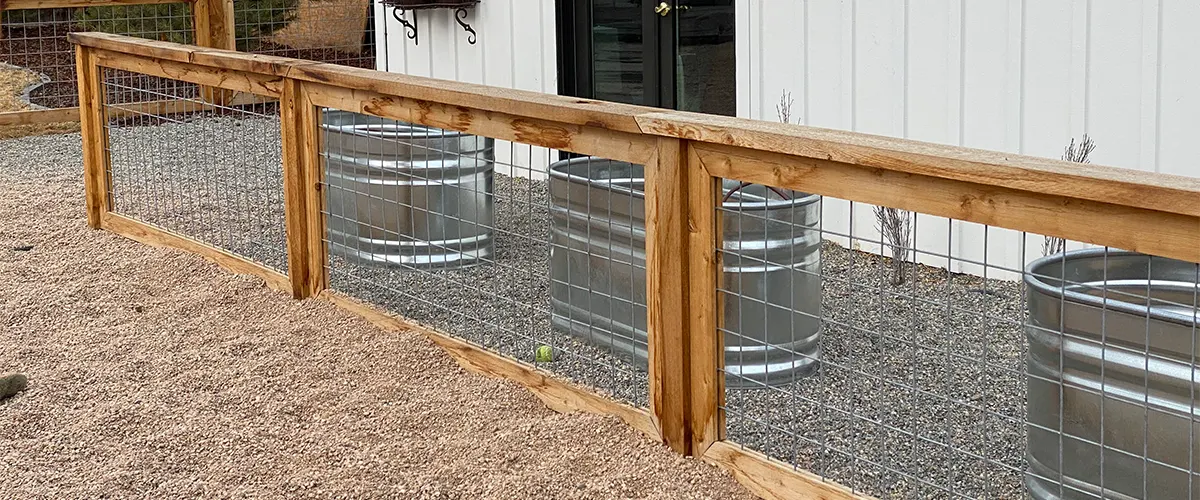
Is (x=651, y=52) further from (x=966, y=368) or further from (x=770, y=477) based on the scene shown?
(x=770, y=477)

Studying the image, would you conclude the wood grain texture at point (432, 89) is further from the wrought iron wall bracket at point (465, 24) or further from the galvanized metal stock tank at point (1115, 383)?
the wrought iron wall bracket at point (465, 24)

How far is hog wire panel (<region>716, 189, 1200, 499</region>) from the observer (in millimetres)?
2584

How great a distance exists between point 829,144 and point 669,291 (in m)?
0.69

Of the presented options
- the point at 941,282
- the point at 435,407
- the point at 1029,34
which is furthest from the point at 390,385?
the point at 1029,34

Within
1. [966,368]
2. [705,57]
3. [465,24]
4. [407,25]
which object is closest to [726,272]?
[966,368]

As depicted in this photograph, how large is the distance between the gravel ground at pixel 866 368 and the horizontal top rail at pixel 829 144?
0.97ft

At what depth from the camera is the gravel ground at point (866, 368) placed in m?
3.24

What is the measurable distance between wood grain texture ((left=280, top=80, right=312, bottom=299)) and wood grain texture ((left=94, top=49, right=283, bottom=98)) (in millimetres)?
89

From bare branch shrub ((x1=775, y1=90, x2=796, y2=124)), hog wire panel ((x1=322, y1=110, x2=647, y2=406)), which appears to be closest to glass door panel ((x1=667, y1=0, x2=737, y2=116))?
bare branch shrub ((x1=775, y1=90, x2=796, y2=124))

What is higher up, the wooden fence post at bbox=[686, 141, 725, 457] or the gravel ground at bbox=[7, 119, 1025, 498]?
the wooden fence post at bbox=[686, 141, 725, 457]

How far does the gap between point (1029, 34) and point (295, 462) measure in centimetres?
329

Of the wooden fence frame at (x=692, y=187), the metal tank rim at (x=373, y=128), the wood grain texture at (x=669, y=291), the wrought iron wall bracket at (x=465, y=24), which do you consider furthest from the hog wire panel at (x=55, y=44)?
the wood grain texture at (x=669, y=291)

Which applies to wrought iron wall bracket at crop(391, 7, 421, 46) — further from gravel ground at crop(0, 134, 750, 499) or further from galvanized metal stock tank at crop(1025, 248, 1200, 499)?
galvanized metal stock tank at crop(1025, 248, 1200, 499)

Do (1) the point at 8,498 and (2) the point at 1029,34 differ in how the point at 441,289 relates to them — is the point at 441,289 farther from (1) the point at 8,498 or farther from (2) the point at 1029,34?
(2) the point at 1029,34
